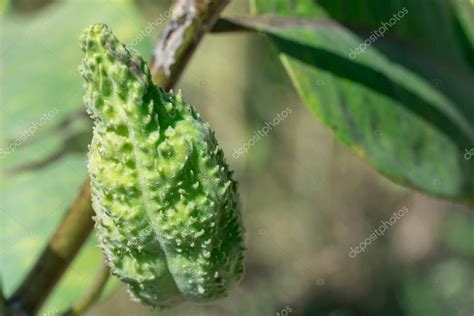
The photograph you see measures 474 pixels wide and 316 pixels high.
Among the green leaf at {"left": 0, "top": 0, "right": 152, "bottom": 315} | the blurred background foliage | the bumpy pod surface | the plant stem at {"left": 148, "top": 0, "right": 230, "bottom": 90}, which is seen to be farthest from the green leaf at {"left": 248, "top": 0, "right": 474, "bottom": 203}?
the blurred background foliage

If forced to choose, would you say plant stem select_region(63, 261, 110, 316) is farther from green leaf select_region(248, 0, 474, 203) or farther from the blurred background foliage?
the blurred background foliage

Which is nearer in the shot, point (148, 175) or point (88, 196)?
point (148, 175)

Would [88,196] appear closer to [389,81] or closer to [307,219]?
[389,81]

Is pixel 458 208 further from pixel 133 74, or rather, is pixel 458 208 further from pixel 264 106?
pixel 133 74

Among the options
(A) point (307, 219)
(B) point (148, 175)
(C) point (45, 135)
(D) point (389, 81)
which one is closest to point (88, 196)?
(B) point (148, 175)

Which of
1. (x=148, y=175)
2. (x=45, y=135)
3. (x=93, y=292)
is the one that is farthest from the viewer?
(x=45, y=135)

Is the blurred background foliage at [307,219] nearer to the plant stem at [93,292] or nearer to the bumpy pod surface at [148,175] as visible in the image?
the plant stem at [93,292]

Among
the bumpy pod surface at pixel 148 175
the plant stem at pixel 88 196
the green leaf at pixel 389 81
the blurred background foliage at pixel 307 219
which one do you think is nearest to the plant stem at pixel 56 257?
the plant stem at pixel 88 196
